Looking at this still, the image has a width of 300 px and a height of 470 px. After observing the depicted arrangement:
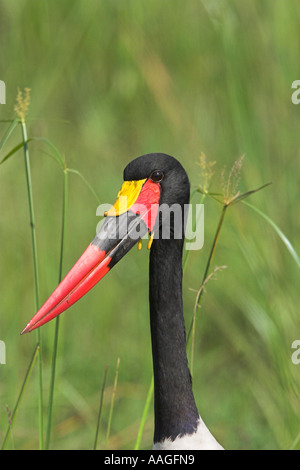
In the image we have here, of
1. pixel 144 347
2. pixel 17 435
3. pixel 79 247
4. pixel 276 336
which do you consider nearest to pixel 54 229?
pixel 79 247

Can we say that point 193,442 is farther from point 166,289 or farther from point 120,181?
point 120,181

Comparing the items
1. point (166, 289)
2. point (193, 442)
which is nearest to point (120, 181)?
point (166, 289)

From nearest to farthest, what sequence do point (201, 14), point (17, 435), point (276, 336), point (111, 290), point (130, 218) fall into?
point (130, 218), point (276, 336), point (17, 435), point (111, 290), point (201, 14)

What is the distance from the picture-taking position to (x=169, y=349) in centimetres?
204

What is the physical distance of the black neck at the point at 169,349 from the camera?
6.67ft

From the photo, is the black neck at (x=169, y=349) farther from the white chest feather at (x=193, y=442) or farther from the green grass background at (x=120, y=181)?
the green grass background at (x=120, y=181)

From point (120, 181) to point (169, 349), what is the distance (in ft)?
6.68

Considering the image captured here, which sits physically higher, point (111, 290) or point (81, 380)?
point (111, 290)

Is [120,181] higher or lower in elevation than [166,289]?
higher

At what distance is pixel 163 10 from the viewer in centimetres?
415

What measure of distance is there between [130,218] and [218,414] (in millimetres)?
1518

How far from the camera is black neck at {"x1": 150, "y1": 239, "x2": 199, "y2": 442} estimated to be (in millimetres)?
2033

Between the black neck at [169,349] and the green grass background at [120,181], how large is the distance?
658 millimetres
